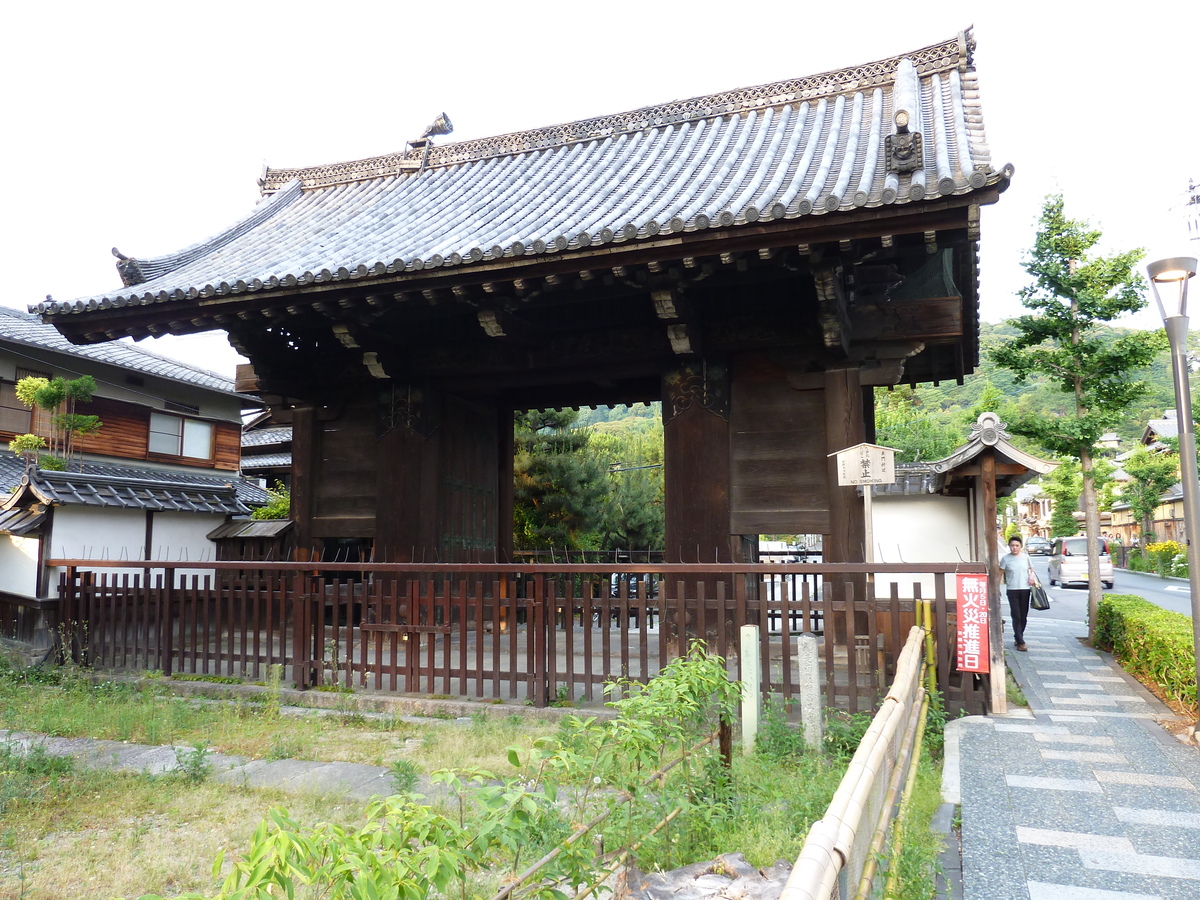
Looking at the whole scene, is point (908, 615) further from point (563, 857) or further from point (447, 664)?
point (563, 857)

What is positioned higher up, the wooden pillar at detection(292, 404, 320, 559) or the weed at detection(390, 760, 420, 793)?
the wooden pillar at detection(292, 404, 320, 559)

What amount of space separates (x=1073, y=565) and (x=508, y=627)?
3136 centimetres

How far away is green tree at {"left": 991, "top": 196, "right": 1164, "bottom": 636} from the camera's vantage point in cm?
1267

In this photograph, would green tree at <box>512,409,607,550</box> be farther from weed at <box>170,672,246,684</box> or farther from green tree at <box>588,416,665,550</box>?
weed at <box>170,672,246,684</box>

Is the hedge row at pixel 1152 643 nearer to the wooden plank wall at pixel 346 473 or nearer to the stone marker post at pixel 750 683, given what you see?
the stone marker post at pixel 750 683

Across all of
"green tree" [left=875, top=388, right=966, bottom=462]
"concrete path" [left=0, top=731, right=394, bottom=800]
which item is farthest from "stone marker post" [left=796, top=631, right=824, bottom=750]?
"green tree" [left=875, top=388, right=966, bottom=462]

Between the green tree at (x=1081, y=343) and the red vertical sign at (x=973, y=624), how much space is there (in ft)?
27.3

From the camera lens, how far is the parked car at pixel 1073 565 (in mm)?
28470

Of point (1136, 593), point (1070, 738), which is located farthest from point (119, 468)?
point (1136, 593)

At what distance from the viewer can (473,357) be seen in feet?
30.2

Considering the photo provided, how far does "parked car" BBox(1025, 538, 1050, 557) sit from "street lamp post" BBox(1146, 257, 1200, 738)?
57454 mm

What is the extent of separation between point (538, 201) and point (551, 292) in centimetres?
312

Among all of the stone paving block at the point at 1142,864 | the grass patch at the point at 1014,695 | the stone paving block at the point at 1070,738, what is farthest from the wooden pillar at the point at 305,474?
the stone paving block at the point at 1142,864

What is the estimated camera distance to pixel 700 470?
8.06 metres
